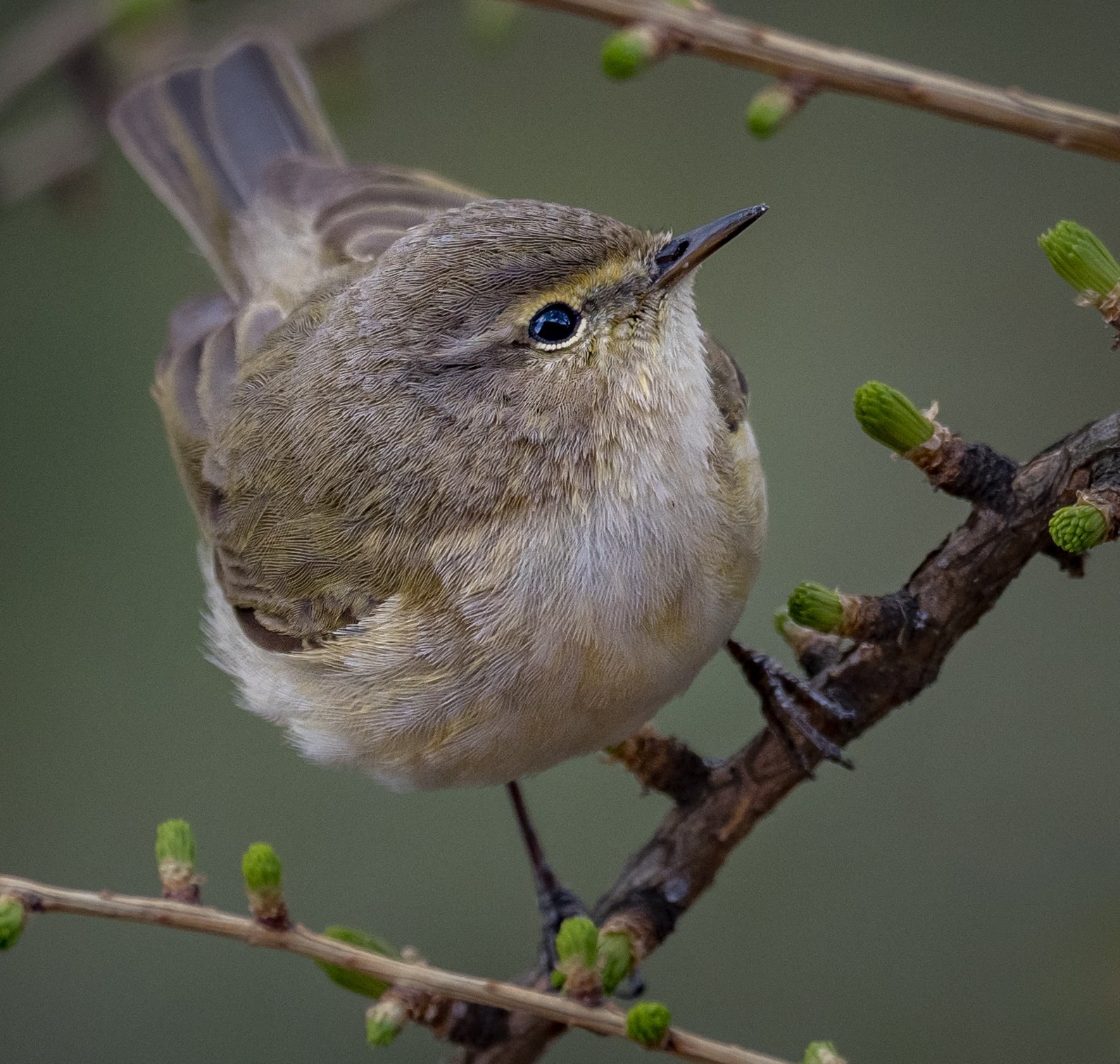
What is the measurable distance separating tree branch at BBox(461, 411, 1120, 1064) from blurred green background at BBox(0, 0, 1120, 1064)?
1011 mm

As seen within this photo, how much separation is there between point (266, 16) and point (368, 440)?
2.21m

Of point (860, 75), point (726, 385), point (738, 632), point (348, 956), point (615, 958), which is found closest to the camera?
point (348, 956)

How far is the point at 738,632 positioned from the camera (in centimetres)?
454

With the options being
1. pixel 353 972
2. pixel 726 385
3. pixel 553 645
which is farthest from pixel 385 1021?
pixel 726 385

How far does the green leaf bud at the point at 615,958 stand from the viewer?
8.01ft

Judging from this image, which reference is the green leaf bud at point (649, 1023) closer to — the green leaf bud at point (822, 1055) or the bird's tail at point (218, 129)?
the green leaf bud at point (822, 1055)

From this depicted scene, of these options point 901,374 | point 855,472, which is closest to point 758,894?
point 855,472

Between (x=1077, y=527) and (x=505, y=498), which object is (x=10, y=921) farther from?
(x=1077, y=527)

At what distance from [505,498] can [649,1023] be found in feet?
3.43

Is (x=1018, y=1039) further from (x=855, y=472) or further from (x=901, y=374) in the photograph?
(x=901, y=374)

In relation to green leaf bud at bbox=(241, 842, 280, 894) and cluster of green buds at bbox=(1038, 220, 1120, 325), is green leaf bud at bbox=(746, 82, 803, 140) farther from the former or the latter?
green leaf bud at bbox=(241, 842, 280, 894)

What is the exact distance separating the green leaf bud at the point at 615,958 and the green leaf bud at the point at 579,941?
26 centimetres

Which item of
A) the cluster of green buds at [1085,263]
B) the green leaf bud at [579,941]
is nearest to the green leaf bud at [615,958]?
the green leaf bud at [579,941]

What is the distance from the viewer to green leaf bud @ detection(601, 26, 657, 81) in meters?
2.37
